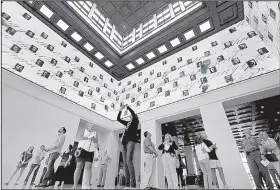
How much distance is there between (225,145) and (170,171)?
3473mm

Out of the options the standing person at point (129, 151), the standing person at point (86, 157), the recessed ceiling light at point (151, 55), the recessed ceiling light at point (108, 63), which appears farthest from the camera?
the recessed ceiling light at point (108, 63)

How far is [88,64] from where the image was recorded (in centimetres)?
1143

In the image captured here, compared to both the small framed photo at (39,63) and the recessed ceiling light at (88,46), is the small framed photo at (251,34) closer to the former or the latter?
the recessed ceiling light at (88,46)

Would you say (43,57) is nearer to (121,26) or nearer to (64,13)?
(64,13)

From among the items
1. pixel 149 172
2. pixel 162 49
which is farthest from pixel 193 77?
pixel 149 172

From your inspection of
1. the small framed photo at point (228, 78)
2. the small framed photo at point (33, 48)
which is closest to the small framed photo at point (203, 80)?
the small framed photo at point (228, 78)

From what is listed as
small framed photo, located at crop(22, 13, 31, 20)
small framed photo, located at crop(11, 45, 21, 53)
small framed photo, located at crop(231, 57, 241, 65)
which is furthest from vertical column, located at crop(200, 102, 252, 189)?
small framed photo, located at crop(22, 13, 31, 20)

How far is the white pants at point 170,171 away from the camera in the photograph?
4.11 metres

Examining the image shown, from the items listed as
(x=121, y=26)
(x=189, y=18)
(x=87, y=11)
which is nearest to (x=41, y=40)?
(x=87, y=11)

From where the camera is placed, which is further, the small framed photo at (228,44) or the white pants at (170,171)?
the small framed photo at (228,44)

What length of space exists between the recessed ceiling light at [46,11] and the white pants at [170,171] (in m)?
10.0

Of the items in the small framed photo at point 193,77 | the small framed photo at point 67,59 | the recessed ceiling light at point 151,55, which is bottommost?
the small framed photo at point 193,77

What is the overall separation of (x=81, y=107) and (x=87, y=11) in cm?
616

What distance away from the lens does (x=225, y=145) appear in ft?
21.0
